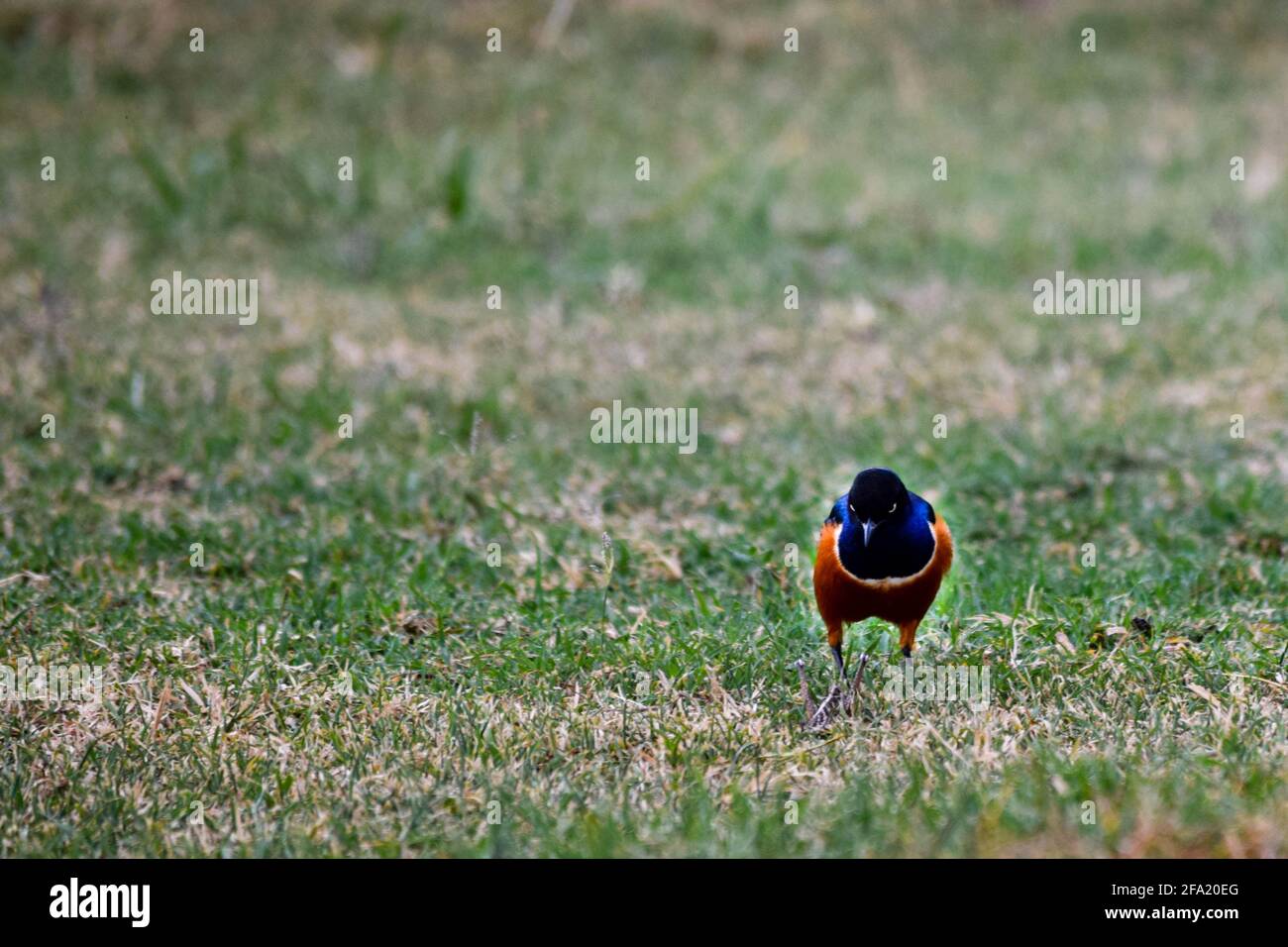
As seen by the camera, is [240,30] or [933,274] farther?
[240,30]

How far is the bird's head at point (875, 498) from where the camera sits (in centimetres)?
378

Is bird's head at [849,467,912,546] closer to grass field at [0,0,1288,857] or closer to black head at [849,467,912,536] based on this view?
black head at [849,467,912,536]

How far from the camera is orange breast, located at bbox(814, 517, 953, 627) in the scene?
392 centimetres

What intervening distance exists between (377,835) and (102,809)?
69cm

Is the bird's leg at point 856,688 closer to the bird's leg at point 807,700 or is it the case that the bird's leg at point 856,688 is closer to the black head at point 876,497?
the bird's leg at point 807,700

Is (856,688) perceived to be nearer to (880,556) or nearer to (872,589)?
(872,589)

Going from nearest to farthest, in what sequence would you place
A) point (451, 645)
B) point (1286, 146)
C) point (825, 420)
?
point (451, 645), point (825, 420), point (1286, 146)

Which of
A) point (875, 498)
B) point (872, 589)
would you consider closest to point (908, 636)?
point (872, 589)

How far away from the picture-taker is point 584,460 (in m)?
6.42

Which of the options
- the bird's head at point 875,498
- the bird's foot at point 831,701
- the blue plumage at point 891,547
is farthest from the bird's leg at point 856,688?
the bird's head at point 875,498

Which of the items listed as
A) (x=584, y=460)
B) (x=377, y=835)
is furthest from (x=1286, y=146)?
(x=377, y=835)

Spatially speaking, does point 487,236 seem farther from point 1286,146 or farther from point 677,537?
point 1286,146

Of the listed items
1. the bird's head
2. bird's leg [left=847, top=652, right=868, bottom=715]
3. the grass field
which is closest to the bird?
the bird's head

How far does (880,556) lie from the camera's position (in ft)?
12.6
